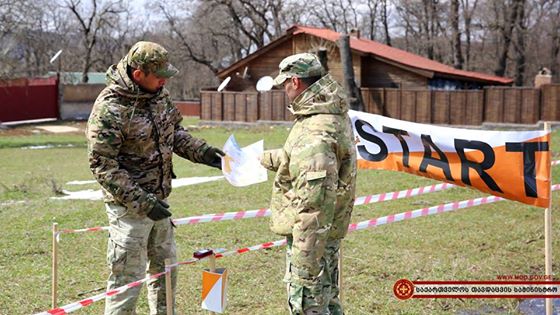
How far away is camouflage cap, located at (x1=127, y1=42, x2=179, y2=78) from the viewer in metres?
4.44

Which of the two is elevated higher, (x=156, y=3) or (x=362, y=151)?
(x=156, y=3)

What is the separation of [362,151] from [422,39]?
172ft

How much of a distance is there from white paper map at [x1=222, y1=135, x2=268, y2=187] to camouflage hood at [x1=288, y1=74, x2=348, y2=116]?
3.00 ft

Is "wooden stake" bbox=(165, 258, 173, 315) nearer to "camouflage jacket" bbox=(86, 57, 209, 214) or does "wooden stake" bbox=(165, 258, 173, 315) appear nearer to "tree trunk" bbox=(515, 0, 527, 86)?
"camouflage jacket" bbox=(86, 57, 209, 214)

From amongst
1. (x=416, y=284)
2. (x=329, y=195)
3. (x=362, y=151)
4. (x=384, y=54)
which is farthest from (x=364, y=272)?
(x=384, y=54)

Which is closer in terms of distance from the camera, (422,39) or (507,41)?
(507,41)

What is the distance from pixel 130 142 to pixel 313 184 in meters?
1.44

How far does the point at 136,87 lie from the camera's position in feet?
14.7

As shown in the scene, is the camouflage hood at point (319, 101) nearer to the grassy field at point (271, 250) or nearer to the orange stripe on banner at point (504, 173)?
the orange stripe on banner at point (504, 173)

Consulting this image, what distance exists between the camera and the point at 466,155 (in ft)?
17.5

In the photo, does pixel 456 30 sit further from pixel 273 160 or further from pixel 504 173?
pixel 273 160

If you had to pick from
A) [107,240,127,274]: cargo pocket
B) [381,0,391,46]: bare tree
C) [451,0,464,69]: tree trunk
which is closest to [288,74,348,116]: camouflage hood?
[107,240,127,274]: cargo pocket

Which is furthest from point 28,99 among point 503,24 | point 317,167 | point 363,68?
point 317,167

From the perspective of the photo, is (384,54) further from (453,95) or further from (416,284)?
(416,284)
